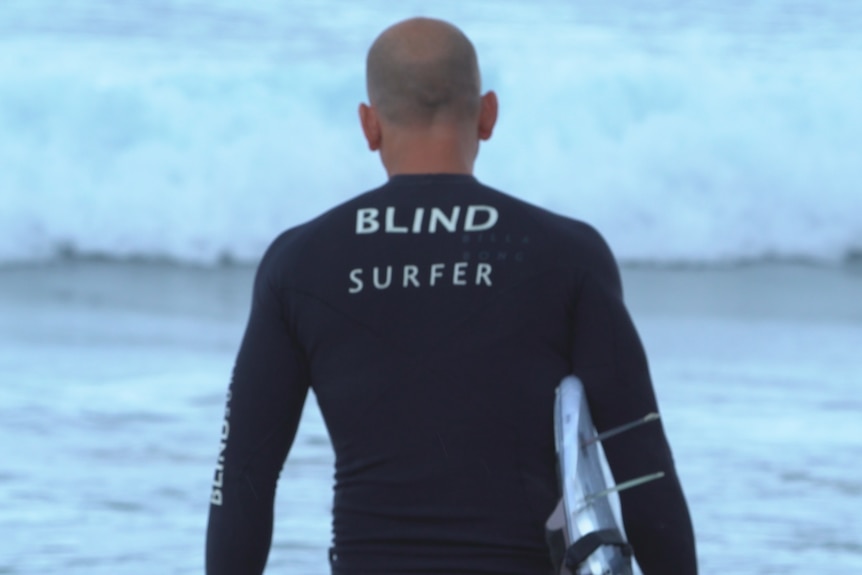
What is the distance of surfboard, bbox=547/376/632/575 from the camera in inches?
82.9

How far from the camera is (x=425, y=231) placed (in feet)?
7.16

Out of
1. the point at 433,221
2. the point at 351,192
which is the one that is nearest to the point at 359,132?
the point at 351,192

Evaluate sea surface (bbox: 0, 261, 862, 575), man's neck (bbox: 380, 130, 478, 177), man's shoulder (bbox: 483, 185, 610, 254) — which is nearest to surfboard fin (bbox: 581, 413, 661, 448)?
man's shoulder (bbox: 483, 185, 610, 254)

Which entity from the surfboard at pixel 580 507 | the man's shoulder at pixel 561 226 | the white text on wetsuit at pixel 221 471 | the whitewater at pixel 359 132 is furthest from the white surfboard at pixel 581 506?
the whitewater at pixel 359 132

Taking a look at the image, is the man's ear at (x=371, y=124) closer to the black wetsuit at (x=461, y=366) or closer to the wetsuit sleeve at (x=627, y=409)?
the black wetsuit at (x=461, y=366)

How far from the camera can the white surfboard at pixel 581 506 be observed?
2.11m

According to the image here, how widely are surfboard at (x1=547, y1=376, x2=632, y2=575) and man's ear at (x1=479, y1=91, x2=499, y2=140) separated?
37 cm

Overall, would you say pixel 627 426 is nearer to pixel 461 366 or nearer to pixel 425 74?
pixel 461 366

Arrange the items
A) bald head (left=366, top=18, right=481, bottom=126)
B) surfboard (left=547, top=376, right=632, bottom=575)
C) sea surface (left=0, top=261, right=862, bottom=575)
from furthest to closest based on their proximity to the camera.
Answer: sea surface (left=0, top=261, right=862, bottom=575)
bald head (left=366, top=18, right=481, bottom=126)
surfboard (left=547, top=376, right=632, bottom=575)

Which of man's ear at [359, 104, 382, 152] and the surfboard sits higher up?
man's ear at [359, 104, 382, 152]

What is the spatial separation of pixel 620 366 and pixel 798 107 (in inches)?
505

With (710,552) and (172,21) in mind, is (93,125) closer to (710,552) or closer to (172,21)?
(172,21)

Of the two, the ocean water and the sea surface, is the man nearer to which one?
the sea surface

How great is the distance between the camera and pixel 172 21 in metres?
16.3
